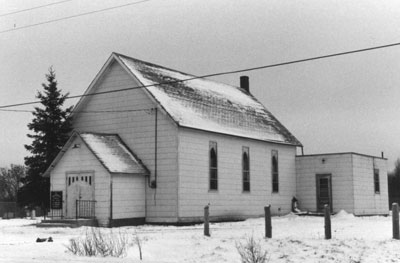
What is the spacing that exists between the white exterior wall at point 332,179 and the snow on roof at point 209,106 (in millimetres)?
1945

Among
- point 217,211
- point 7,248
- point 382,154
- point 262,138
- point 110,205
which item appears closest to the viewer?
point 7,248

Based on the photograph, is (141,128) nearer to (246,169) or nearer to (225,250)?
(246,169)

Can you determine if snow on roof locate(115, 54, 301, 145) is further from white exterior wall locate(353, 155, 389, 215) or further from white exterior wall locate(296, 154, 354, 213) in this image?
white exterior wall locate(353, 155, 389, 215)

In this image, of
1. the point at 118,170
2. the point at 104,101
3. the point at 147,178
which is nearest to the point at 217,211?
the point at 147,178

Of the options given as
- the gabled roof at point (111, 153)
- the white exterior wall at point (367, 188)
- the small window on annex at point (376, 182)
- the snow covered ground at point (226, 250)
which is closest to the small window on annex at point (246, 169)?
the gabled roof at point (111, 153)

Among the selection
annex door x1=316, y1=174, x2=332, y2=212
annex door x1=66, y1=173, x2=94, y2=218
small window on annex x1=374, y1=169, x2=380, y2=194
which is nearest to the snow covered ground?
annex door x1=66, y1=173, x2=94, y2=218

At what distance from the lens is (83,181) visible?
2786cm

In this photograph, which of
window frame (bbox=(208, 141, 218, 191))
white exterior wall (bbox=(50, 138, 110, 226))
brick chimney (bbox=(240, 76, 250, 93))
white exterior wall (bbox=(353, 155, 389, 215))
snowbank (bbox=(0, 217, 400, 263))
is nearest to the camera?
snowbank (bbox=(0, 217, 400, 263))

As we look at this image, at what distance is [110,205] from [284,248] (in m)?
11.7

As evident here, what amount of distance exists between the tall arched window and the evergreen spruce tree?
8.96 meters

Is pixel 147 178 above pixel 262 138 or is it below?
below

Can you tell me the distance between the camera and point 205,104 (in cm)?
3331

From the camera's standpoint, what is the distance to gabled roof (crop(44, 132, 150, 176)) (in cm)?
2733

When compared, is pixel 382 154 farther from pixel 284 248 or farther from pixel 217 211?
pixel 284 248
